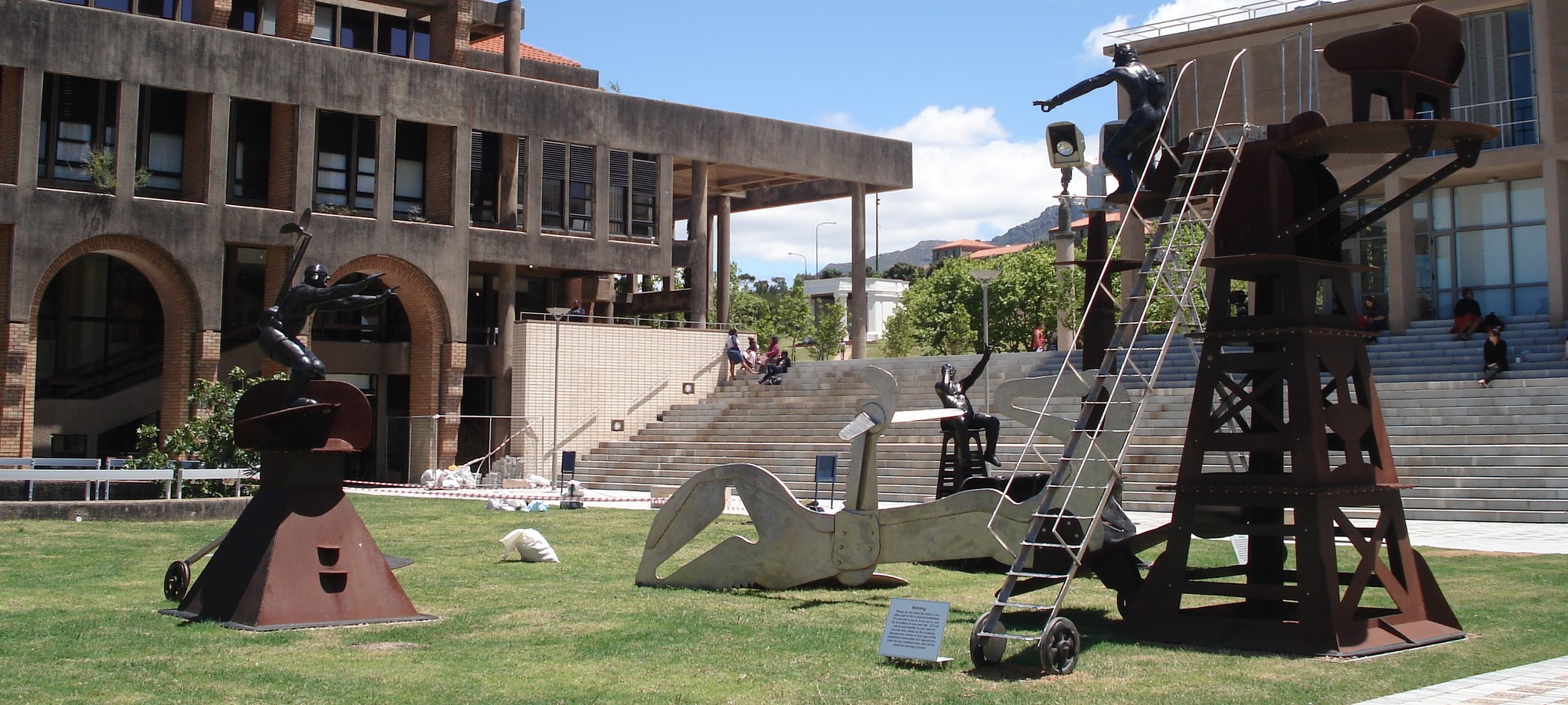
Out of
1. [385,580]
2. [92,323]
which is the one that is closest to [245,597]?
[385,580]

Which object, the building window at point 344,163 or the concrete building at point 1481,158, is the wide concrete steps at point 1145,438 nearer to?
the concrete building at point 1481,158

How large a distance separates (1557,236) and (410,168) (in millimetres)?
29757

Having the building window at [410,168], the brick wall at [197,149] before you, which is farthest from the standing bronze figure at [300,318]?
the building window at [410,168]

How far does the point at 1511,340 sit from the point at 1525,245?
212 inches

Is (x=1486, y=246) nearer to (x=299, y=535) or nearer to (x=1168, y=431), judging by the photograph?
(x=1168, y=431)

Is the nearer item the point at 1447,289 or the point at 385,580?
the point at 385,580

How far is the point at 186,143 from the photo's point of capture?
120 feet

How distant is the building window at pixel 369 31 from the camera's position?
42.1 metres

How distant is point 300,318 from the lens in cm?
1191

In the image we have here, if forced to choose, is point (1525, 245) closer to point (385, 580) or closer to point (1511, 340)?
point (1511, 340)

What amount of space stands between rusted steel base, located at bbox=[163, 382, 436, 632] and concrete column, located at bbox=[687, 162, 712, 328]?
32643 mm

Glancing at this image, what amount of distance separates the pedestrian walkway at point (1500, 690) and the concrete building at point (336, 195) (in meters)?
31.8

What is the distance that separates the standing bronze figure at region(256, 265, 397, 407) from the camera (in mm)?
11570

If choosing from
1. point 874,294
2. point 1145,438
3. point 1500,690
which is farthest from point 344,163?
point 874,294
